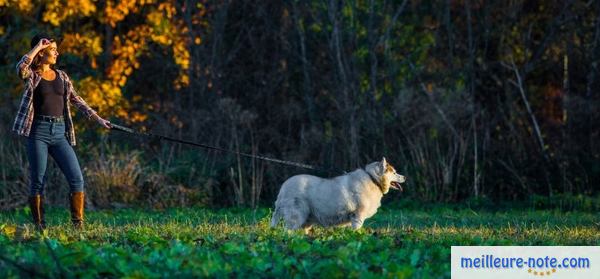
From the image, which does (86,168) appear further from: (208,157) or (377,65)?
(377,65)

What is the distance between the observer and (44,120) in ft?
38.4

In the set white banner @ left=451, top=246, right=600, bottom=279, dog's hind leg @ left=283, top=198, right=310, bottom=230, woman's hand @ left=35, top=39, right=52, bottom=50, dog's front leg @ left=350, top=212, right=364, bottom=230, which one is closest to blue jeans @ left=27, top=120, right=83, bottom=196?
woman's hand @ left=35, top=39, right=52, bottom=50

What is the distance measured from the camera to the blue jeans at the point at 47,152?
1169cm

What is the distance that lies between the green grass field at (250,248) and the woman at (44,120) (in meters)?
0.47

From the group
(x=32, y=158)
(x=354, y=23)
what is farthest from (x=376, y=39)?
(x=32, y=158)

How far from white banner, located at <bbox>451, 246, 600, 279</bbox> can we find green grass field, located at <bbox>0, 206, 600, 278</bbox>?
0.18 meters

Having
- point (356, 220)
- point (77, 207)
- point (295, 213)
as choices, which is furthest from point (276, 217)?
point (77, 207)

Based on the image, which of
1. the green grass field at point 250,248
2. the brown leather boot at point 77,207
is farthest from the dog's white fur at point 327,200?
the brown leather boot at point 77,207

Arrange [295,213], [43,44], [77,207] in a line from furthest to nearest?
[77,207]
[43,44]
[295,213]

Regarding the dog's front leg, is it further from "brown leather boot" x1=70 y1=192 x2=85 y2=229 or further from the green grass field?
A: "brown leather boot" x1=70 y1=192 x2=85 y2=229

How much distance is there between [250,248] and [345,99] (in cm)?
976

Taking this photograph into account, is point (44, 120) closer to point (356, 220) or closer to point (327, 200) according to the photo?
point (327, 200)

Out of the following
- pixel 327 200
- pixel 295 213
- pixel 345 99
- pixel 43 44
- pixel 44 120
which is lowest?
pixel 295 213

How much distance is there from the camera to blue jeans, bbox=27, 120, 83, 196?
1169 centimetres
